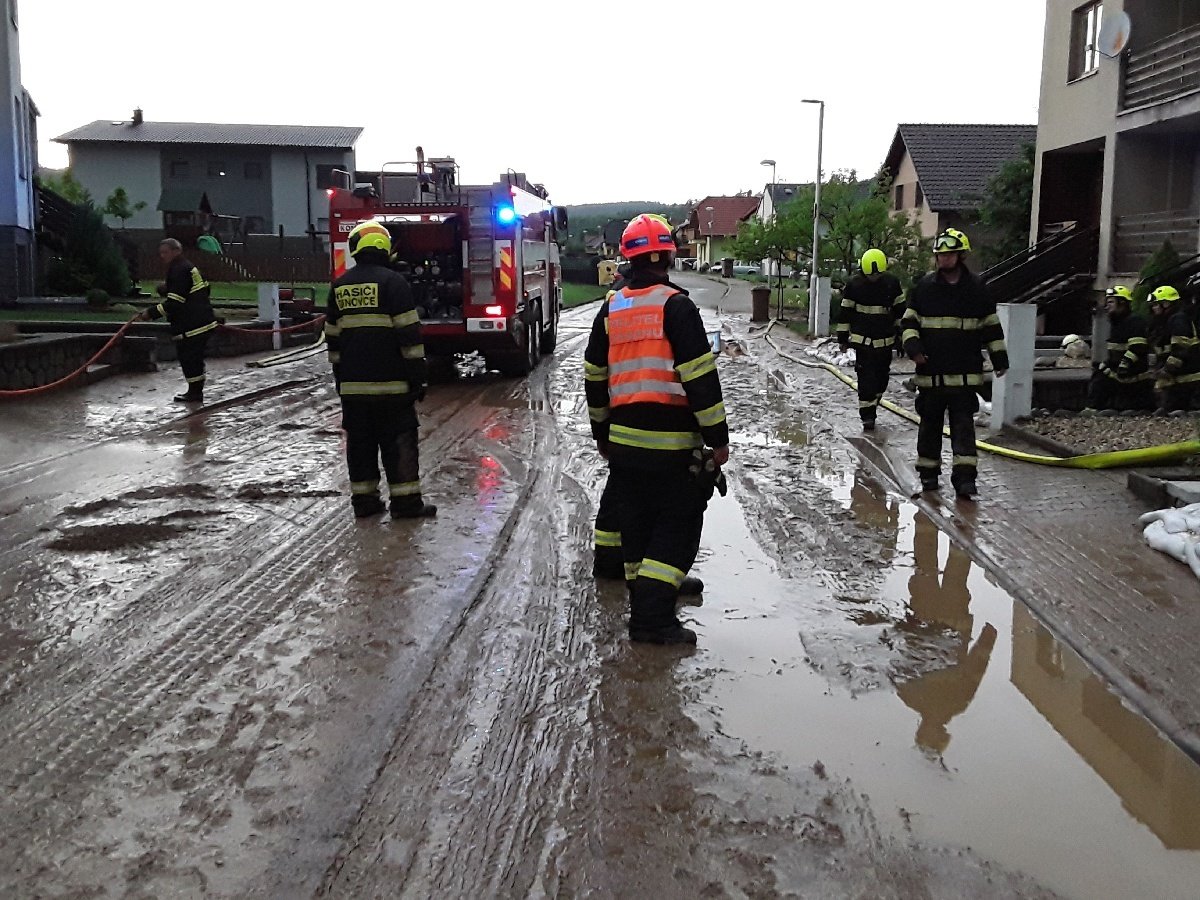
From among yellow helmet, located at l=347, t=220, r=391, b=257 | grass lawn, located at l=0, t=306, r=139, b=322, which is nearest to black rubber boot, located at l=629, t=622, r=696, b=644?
yellow helmet, located at l=347, t=220, r=391, b=257

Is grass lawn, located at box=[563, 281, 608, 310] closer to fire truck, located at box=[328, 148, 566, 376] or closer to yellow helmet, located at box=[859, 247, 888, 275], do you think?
fire truck, located at box=[328, 148, 566, 376]

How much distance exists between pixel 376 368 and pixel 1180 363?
26.1 ft

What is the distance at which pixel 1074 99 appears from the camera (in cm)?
2198

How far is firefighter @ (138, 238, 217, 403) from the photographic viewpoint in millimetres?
12711

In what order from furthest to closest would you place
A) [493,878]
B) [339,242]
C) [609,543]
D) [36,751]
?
[339,242]
[609,543]
[36,751]
[493,878]

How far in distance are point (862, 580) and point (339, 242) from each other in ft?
35.0

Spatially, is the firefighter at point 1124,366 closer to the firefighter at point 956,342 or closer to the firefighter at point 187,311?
the firefighter at point 956,342

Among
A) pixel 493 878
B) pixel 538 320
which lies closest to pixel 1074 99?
pixel 538 320

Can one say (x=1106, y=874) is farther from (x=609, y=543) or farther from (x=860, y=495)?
(x=860, y=495)

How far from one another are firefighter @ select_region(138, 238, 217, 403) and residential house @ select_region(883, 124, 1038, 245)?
33.1 m

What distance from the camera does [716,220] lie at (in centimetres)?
10606

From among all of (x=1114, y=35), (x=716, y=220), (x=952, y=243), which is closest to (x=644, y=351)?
(x=952, y=243)

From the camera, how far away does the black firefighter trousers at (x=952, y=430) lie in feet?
26.9

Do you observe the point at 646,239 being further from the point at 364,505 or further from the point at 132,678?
the point at 364,505
